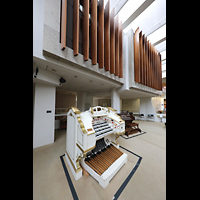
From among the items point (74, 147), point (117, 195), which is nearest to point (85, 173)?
point (74, 147)

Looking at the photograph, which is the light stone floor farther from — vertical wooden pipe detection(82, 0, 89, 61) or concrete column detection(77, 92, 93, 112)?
concrete column detection(77, 92, 93, 112)

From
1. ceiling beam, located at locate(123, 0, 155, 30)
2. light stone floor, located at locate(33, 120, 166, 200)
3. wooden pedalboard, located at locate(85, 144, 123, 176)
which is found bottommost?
light stone floor, located at locate(33, 120, 166, 200)

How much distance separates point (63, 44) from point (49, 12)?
3.31 feet

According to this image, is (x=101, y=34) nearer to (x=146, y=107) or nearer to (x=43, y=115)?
(x=43, y=115)

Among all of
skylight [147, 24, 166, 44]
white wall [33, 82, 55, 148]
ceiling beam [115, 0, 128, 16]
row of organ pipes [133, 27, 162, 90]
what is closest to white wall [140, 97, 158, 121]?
row of organ pipes [133, 27, 162, 90]

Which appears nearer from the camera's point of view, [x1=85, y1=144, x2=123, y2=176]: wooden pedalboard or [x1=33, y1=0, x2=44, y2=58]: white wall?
[x1=85, y1=144, x2=123, y2=176]: wooden pedalboard

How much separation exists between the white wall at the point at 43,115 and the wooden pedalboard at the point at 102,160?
2.17 m

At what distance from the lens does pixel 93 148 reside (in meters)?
1.71

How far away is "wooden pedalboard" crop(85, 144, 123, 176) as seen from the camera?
69.4 inches

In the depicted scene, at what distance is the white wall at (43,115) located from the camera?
2.88 meters

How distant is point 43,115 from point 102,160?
2.78 metres

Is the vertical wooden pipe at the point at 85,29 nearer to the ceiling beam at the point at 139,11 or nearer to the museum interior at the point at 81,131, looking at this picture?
the museum interior at the point at 81,131

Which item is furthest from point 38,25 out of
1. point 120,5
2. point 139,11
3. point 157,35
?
point 157,35
